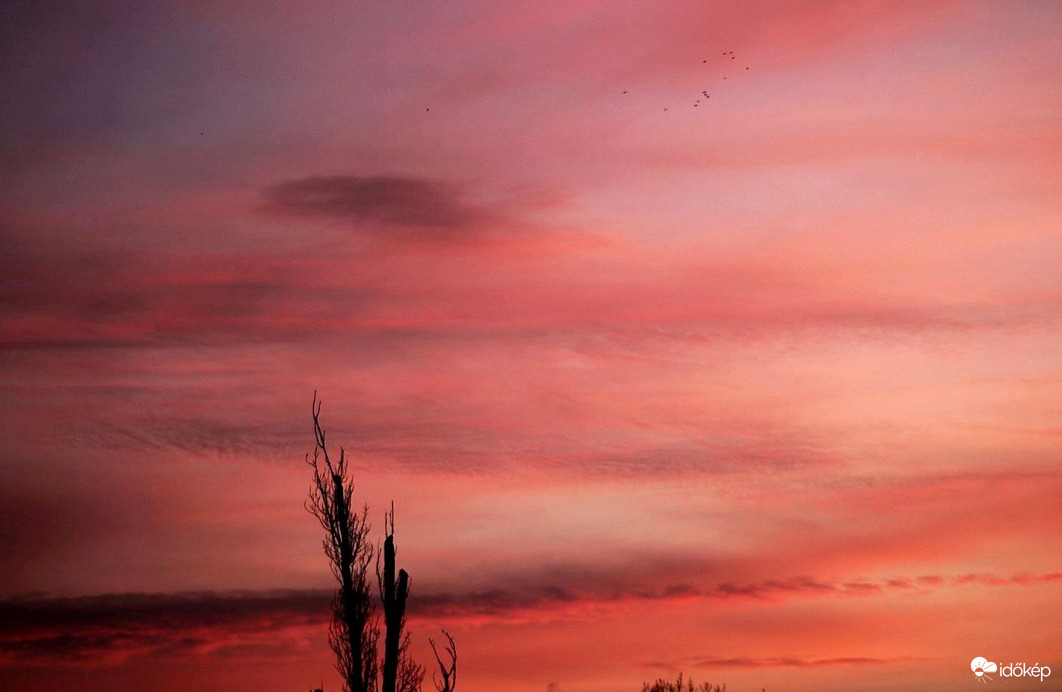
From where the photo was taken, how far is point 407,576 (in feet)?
90.9

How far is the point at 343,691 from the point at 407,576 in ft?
10.1

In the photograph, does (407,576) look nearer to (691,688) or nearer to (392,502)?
(392,502)

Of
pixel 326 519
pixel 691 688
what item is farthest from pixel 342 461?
pixel 691 688

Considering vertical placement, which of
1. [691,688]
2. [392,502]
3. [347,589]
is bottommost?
[691,688]

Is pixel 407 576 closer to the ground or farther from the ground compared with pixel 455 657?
farther from the ground

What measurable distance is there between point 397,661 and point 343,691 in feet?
4.71

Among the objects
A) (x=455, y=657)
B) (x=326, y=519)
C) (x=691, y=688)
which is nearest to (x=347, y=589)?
(x=326, y=519)

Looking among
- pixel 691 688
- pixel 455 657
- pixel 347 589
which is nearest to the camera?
pixel 455 657

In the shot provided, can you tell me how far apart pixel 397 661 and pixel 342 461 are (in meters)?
4.93

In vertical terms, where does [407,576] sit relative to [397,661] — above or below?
above

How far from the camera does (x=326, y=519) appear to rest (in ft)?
95.3

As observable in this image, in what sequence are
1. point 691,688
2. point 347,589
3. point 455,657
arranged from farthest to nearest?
point 691,688, point 347,589, point 455,657

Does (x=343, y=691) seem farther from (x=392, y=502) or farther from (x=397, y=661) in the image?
(x=392, y=502)

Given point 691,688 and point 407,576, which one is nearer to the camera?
point 407,576
